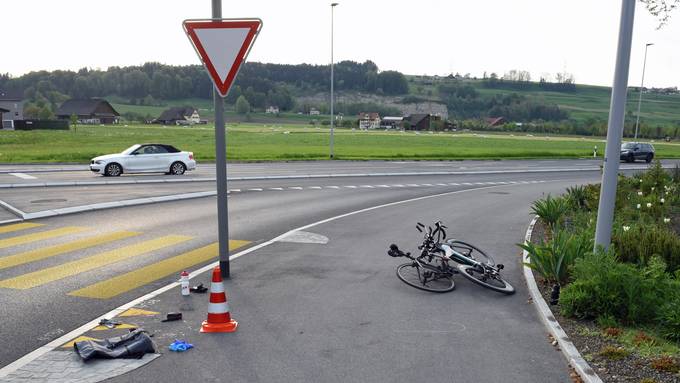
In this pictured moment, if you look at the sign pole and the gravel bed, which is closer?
the gravel bed

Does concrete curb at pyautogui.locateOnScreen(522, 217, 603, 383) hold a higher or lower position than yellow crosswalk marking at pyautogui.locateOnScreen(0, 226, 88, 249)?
higher

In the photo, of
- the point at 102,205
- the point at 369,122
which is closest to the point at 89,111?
the point at 369,122

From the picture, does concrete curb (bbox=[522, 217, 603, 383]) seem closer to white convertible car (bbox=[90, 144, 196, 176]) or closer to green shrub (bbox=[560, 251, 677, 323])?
green shrub (bbox=[560, 251, 677, 323])

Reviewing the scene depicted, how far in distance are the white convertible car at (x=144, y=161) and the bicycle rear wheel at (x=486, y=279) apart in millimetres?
20378

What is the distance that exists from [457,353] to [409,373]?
31.1 inches

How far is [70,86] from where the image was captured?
175250 millimetres

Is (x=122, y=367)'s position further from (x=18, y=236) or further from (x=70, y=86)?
(x=70, y=86)

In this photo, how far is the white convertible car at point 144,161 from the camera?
24359mm

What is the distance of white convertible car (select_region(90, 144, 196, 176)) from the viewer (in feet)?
79.9

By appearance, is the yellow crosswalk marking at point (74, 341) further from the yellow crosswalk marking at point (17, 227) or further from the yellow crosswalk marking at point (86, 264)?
the yellow crosswalk marking at point (17, 227)

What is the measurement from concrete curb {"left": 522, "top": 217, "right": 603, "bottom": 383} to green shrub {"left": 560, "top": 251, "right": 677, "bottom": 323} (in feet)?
0.93

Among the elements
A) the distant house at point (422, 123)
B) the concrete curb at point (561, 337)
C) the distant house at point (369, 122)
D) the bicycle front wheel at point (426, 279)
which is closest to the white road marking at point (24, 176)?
the bicycle front wheel at point (426, 279)

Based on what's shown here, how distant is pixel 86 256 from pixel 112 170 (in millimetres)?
16193

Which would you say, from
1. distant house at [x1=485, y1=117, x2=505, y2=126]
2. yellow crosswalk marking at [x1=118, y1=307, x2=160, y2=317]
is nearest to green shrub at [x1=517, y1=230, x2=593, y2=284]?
yellow crosswalk marking at [x1=118, y1=307, x2=160, y2=317]
